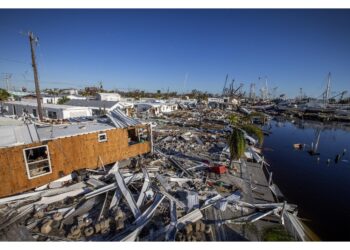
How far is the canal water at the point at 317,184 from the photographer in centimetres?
1146

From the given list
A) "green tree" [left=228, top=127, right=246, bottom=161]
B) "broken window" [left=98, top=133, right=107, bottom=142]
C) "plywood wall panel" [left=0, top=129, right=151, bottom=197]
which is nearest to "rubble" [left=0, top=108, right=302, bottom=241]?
"plywood wall panel" [left=0, top=129, right=151, bottom=197]

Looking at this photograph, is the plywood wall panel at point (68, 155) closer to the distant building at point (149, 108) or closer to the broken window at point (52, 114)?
the broken window at point (52, 114)

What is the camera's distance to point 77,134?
1153cm

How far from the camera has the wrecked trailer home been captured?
918 centimetres

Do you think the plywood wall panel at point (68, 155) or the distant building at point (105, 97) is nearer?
the plywood wall panel at point (68, 155)

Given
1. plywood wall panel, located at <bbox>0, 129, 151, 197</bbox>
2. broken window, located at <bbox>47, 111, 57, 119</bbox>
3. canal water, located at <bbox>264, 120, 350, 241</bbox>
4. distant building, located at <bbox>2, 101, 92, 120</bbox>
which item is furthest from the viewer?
broken window, located at <bbox>47, 111, 57, 119</bbox>

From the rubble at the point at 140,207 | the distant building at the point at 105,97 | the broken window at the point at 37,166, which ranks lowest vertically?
the rubble at the point at 140,207

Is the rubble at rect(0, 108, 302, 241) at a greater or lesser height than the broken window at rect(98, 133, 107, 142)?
lesser

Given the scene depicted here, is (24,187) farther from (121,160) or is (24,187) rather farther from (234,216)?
(234,216)

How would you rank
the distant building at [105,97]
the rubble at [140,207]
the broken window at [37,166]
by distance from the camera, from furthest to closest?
the distant building at [105,97]
the broken window at [37,166]
the rubble at [140,207]

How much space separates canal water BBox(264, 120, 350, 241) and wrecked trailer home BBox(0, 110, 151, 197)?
526 inches

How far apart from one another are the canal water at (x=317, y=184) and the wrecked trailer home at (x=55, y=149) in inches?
526

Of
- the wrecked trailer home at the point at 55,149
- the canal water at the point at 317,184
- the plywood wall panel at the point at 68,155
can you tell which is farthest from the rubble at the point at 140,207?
the canal water at the point at 317,184

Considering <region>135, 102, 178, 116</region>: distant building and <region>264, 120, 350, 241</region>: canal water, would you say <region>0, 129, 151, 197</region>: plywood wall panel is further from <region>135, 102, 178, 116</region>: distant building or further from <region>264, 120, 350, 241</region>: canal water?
<region>135, 102, 178, 116</region>: distant building
